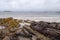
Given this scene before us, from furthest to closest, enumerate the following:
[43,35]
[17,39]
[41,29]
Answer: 1. [41,29]
2. [43,35]
3. [17,39]

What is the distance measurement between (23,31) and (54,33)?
2.54m

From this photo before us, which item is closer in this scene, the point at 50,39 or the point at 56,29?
the point at 50,39

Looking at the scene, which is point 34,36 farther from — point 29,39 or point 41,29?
point 41,29

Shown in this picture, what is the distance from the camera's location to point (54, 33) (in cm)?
1395

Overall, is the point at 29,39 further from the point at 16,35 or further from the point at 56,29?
the point at 56,29

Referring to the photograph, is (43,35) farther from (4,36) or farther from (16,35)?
(4,36)

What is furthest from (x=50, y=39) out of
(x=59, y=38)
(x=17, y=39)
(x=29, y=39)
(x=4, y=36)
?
→ (x=4, y=36)

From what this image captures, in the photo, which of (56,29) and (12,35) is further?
(56,29)

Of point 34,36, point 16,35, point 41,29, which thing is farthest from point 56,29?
point 16,35

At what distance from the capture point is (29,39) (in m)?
13.3

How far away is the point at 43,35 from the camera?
14.4 m

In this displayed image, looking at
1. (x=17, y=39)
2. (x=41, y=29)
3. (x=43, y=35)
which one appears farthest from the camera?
(x=41, y=29)

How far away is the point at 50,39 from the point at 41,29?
2129mm

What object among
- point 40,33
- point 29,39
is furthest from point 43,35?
point 29,39
